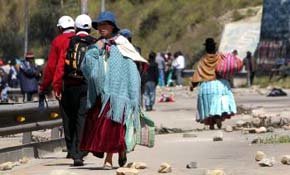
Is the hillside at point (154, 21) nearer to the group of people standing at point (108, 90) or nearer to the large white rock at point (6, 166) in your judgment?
the large white rock at point (6, 166)

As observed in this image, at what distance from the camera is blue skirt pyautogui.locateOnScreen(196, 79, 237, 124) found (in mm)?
18500

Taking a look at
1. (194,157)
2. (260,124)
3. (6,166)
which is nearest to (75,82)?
(6,166)

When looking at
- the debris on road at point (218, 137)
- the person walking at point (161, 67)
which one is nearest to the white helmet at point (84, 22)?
the debris on road at point (218, 137)

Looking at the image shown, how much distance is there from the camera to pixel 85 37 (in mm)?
12156

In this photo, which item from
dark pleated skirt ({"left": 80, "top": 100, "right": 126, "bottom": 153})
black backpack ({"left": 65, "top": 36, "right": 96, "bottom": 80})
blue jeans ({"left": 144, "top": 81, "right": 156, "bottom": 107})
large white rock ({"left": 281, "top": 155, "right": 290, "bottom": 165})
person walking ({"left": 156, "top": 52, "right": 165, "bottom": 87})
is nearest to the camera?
dark pleated skirt ({"left": 80, "top": 100, "right": 126, "bottom": 153})

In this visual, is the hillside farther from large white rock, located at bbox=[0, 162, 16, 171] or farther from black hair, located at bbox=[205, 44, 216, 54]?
large white rock, located at bbox=[0, 162, 16, 171]

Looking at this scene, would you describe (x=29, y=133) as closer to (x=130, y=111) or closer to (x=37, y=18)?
(x=130, y=111)

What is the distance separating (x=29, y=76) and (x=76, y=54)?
45.3ft

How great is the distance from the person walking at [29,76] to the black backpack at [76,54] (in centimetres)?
1330

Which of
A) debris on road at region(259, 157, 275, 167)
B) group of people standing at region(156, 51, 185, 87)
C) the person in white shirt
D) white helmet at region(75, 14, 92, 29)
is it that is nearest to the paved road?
debris on road at region(259, 157, 275, 167)

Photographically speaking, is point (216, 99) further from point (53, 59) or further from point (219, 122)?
point (53, 59)

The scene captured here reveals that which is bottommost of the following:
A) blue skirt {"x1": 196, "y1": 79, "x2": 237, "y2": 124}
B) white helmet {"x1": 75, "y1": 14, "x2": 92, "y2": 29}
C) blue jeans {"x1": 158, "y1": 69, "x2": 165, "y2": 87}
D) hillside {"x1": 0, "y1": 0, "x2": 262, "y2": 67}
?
blue skirt {"x1": 196, "y1": 79, "x2": 237, "y2": 124}

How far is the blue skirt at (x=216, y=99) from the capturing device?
60.7 ft

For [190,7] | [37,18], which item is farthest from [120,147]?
[37,18]
